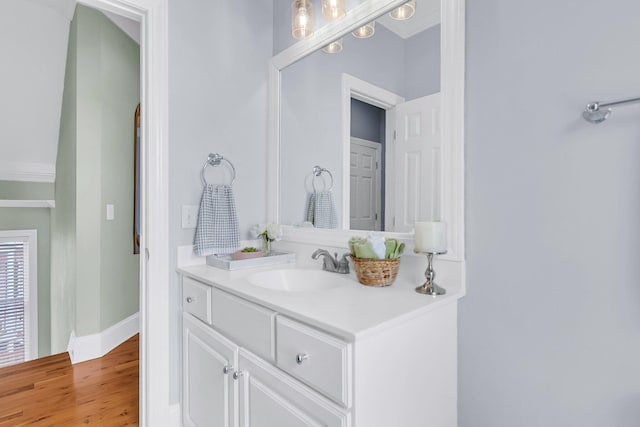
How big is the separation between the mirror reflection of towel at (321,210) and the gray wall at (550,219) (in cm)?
70

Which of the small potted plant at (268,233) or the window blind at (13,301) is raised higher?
the small potted plant at (268,233)

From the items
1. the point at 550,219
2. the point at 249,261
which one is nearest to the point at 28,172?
the point at 249,261

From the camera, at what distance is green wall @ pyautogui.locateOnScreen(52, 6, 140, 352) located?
2.55 m

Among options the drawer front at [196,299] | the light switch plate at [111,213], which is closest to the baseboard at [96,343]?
the light switch plate at [111,213]

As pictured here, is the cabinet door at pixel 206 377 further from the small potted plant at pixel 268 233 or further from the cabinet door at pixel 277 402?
the small potted plant at pixel 268 233

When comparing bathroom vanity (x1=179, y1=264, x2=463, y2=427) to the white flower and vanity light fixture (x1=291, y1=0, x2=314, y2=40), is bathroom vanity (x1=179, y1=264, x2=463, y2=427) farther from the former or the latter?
vanity light fixture (x1=291, y1=0, x2=314, y2=40)

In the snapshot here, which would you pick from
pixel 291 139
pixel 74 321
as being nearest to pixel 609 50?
pixel 291 139

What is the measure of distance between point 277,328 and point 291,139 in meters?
1.17

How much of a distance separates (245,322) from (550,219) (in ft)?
3.45

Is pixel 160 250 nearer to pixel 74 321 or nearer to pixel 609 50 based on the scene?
pixel 74 321

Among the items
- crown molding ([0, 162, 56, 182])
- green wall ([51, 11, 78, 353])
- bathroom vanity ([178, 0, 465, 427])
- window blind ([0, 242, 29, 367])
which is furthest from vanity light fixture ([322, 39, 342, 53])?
window blind ([0, 242, 29, 367])

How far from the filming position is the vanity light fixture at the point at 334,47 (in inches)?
66.7

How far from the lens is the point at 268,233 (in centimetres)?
188

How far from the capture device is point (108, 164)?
2730mm
